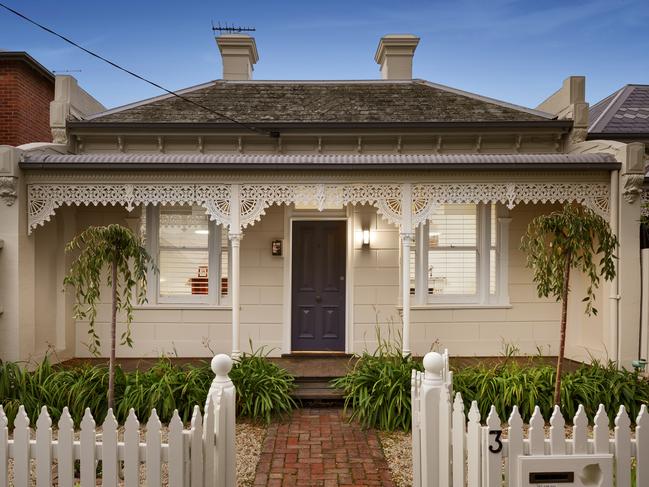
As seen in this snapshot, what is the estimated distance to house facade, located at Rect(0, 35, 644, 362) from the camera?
21.7 feet

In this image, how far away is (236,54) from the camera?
35.5ft

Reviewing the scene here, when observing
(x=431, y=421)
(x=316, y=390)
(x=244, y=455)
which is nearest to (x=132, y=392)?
(x=244, y=455)

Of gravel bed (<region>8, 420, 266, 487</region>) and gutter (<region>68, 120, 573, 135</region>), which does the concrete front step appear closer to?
gravel bed (<region>8, 420, 266, 487</region>)

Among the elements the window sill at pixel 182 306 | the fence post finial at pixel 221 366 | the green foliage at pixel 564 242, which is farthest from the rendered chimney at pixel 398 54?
the fence post finial at pixel 221 366

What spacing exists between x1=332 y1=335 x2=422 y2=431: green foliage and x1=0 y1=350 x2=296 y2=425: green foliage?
2.84 ft

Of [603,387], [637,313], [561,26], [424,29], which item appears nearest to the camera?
[603,387]

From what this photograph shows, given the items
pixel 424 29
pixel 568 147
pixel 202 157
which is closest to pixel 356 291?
pixel 202 157

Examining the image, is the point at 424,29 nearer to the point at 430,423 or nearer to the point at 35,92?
the point at 35,92

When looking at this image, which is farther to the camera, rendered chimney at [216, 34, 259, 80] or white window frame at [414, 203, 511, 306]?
rendered chimney at [216, 34, 259, 80]

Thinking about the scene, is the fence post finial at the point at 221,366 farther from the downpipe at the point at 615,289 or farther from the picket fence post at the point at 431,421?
the downpipe at the point at 615,289

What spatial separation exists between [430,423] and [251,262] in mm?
5544

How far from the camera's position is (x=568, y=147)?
8.38 m

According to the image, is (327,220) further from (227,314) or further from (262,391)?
(262,391)

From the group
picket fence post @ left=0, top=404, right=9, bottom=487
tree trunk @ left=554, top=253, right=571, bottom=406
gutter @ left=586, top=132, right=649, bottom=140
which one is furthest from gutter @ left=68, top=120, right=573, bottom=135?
picket fence post @ left=0, top=404, right=9, bottom=487
